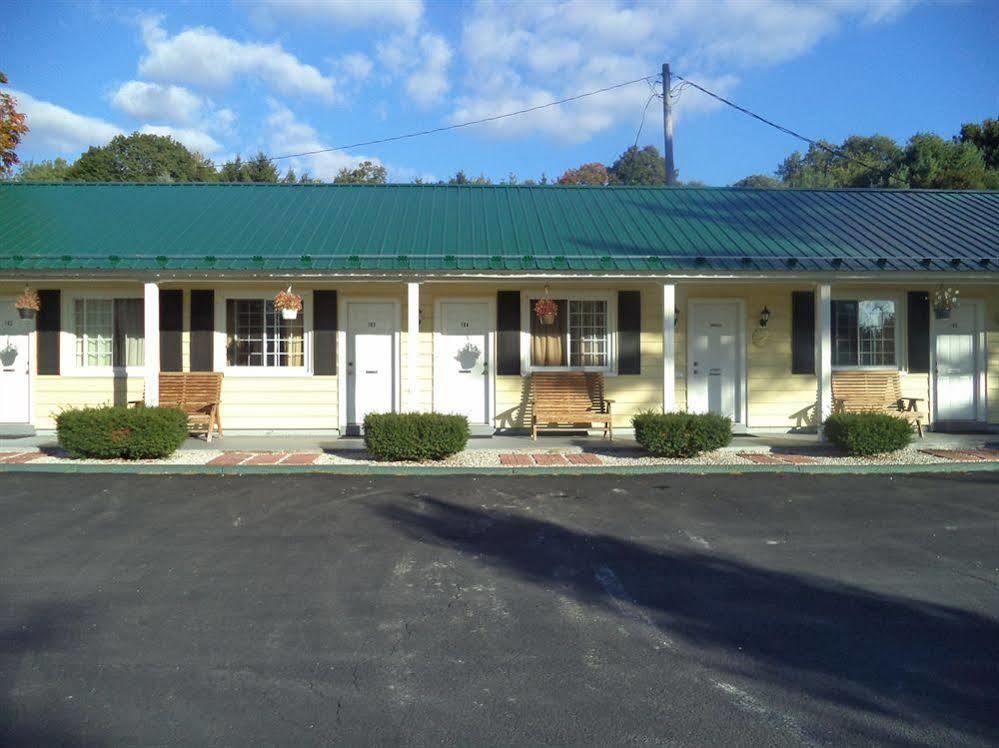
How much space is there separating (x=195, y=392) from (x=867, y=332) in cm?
1104

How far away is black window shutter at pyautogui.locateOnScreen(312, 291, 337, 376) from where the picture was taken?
13000 millimetres

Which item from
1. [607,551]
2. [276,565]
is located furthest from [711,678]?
[276,565]

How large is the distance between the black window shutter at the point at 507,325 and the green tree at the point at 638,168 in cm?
4985

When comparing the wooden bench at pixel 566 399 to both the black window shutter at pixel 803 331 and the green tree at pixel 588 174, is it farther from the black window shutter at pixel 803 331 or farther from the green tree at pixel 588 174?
the green tree at pixel 588 174

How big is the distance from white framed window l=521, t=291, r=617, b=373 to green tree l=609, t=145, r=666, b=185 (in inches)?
1946

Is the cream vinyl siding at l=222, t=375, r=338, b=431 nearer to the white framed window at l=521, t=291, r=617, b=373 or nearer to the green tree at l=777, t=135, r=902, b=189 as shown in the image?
the white framed window at l=521, t=291, r=617, b=373

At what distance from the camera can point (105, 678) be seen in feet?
13.1

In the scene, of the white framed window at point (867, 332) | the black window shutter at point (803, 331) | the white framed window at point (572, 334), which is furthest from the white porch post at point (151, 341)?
the white framed window at point (867, 332)

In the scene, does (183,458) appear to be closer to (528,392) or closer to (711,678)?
(528,392)

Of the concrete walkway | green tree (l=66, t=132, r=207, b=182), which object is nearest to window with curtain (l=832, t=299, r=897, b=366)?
the concrete walkway

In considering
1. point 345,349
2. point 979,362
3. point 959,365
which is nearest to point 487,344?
point 345,349

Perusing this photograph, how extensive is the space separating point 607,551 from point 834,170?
5425 centimetres

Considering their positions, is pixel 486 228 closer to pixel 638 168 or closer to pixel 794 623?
pixel 794 623

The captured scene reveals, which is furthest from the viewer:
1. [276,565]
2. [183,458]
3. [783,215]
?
[783,215]
